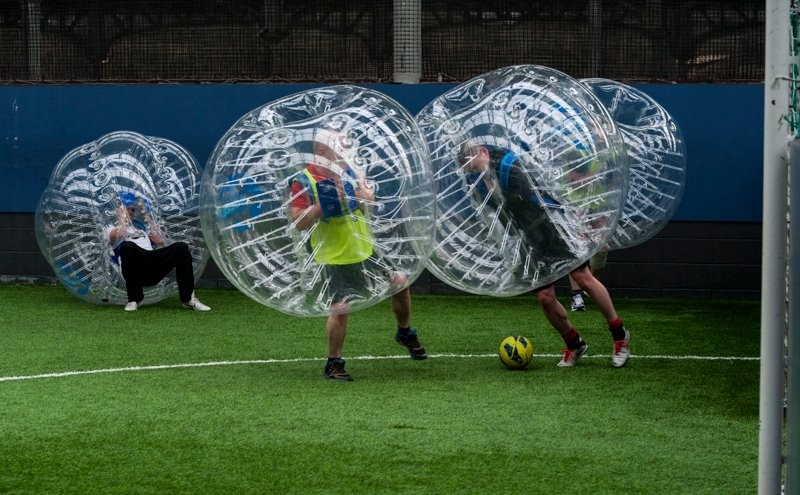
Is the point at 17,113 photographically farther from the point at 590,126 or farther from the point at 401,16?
the point at 590,126

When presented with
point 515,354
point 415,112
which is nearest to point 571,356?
point 515,354

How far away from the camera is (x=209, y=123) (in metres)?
13.7

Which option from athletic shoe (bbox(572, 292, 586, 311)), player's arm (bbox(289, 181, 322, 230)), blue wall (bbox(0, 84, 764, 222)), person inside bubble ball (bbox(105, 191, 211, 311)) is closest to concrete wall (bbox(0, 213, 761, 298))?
blue wall (bbox(0, 84, 764, 222))

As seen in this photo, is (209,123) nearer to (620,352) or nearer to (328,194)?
(620,352)

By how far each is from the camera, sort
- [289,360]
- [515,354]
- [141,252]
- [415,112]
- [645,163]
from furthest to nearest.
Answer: [415,112] → [141,252] → [645,163] → [289,360] → [515,354]

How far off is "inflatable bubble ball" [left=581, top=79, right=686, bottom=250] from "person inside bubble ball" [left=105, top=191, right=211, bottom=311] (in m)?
4.19

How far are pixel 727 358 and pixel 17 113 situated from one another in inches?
353

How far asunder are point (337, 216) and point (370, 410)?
1.16 m

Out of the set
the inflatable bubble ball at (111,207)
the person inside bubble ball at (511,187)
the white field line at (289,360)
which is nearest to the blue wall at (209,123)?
the inflatable bubble ball at (111,207)

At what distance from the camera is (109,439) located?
632 cm

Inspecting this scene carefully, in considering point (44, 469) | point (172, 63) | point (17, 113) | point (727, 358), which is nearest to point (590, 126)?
point (727, 358)

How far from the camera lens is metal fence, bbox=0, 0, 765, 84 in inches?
516

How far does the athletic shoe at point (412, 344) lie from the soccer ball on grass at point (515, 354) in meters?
0.71

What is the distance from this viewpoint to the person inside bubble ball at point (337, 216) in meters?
6.75
